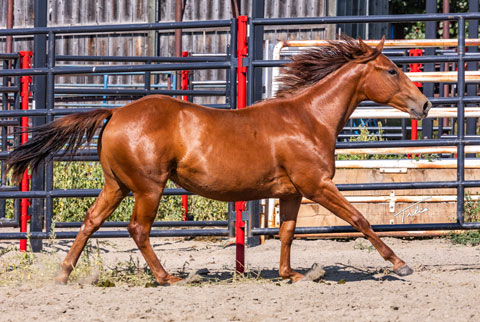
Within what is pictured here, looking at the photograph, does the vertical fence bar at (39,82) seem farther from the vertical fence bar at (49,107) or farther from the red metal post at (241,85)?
the red metal post at (241,85)

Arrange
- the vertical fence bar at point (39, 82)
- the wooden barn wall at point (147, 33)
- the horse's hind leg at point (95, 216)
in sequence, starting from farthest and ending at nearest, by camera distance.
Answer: the wooden barn wall at point (147, 33)
the vertical fence bar at point (39, 82)
the horse's hind leg at point (95, 216)

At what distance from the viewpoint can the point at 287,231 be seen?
17.4 feet

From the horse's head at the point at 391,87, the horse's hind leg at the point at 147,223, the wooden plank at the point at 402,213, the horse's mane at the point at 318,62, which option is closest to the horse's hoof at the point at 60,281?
the horse's hind leg at the point at 147,223

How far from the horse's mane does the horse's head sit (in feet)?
0.36

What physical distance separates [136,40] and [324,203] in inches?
561

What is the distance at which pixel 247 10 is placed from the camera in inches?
706

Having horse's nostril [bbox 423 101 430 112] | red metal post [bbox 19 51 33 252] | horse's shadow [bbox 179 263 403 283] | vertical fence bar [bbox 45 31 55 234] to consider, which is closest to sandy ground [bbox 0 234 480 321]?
horse's shadow [bbox 179 263 403 283]

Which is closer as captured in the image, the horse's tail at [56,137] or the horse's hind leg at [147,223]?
the horse's hind leg at [147,223]

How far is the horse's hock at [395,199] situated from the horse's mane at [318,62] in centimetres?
198

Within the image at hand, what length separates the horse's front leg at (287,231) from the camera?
522 centimetres

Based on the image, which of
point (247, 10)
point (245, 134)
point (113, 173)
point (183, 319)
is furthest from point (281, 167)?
point (247, 10)

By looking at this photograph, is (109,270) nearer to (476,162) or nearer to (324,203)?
(324,203)

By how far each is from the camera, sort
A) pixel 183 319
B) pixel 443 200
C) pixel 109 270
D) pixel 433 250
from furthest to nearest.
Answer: pixel 443 200 → pixel 433 250 → pixel 109 270 → pixel 183 319

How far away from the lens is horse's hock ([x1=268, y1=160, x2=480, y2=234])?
7281 millimetres
